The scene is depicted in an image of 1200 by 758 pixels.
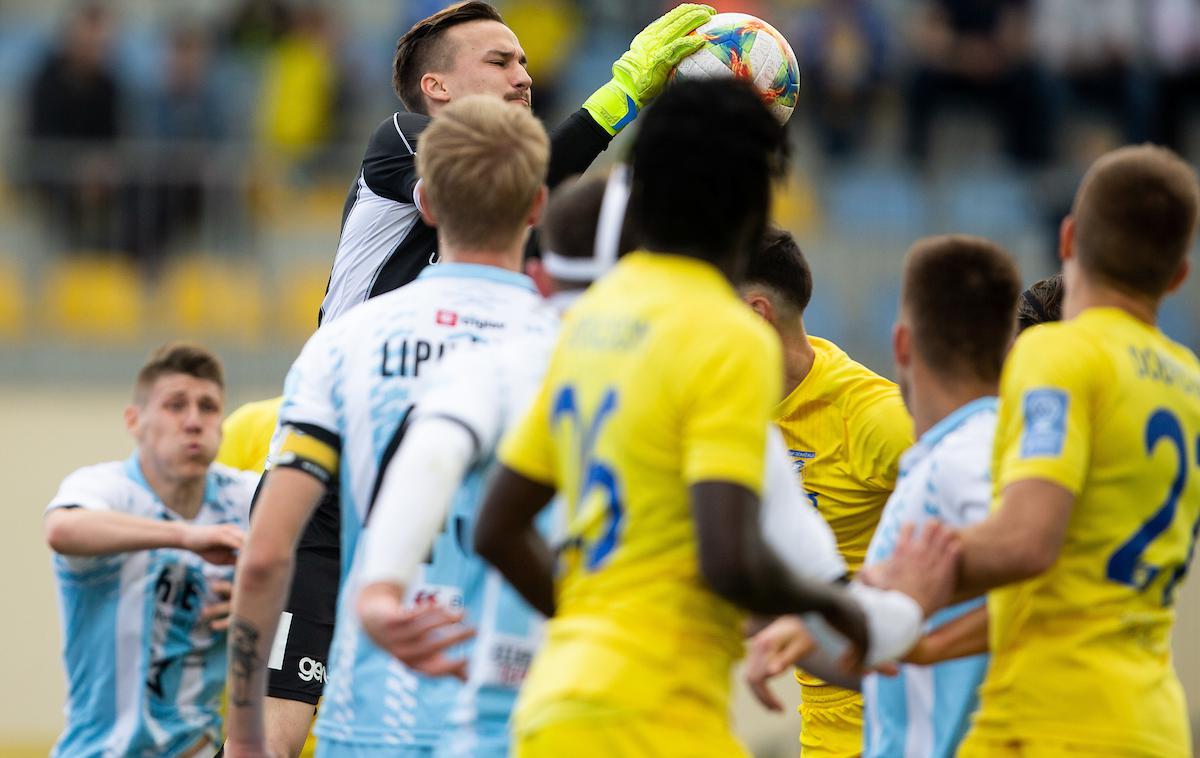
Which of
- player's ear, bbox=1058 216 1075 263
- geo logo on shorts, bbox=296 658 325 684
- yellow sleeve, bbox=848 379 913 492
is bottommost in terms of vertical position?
geo logo on shorts, bbox=296 658 325 684

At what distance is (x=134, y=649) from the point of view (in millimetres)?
6840

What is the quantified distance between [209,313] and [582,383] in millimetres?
9472

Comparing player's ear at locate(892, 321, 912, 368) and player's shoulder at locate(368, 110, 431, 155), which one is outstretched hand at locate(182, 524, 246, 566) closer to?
player's shoulder at locate(368, 110, 431, 155)

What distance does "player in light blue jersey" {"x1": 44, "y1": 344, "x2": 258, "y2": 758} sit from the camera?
6.83 m

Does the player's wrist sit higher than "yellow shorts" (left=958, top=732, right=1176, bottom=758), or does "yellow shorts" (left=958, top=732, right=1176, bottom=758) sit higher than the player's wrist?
the player's wrist

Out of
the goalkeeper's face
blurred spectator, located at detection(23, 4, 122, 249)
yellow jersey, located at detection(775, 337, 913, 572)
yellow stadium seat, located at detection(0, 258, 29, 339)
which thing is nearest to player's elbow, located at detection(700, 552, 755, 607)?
yellow jersey, located at detection(775, 337, 913, 572)

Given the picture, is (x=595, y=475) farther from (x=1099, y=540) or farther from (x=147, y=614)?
(x=147, y=614)

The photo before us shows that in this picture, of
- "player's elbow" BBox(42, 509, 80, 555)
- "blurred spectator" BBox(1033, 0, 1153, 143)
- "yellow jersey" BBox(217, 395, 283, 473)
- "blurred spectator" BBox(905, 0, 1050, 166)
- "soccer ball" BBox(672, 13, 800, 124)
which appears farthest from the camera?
"blurred spectator" BBox(1033, 0, 1153, 143)

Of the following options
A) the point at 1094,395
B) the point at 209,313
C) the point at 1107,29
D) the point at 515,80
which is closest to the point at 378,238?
the point at 515,80

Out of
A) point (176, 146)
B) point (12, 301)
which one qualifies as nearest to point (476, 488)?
point (12, 301)

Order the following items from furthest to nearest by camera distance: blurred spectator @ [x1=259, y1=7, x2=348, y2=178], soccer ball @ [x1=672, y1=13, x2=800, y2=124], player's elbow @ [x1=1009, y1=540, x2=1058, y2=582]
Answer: blurred spectator @ [x1=259, y1=7, x2=348, y2=178], soccer ball @ [x1=672, y1=13, x2=800, y2=124], player's elbow @ [x1=1009, y1=540, x2=1058, y2=582]

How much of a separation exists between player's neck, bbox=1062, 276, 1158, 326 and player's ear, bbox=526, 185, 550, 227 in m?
1.19

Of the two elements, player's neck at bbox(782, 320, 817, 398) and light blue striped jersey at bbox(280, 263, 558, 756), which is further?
player's neck at bbox(782, 320, 817, 398)

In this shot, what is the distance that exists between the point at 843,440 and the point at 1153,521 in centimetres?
229
